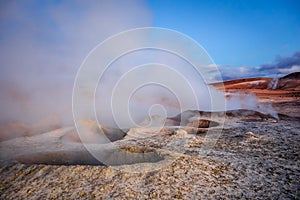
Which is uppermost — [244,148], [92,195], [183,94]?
[183,94]

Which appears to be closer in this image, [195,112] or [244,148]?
[244,148]

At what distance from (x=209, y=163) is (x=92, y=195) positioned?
187 centimetres

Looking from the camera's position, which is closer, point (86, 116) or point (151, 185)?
point (151, 185)

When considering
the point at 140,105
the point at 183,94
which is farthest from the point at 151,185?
the point at 183,94

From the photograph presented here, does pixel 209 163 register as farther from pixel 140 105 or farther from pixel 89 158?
pixel 140 105

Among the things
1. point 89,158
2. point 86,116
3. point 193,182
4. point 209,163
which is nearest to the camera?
point 193,182

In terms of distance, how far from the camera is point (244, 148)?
4473mm

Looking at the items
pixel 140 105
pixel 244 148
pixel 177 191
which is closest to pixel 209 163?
pixel 177 191

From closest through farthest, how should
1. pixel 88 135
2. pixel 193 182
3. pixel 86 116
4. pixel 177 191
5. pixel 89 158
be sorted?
pixel 177 191, pixel 193 182, pixel 89 158, pixel 88 135, pixel 86 116

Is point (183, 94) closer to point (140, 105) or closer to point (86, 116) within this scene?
point (140, 105)

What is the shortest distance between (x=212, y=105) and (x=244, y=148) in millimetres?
6363

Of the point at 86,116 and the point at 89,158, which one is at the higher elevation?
the point at 86,116

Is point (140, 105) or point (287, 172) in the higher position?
point (140, 105)

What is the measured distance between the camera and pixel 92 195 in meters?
2.82
